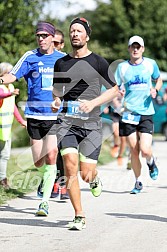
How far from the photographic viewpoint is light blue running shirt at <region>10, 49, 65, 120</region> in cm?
930

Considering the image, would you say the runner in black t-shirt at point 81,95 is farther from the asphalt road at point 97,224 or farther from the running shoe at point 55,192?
the running shoe at point 55,192

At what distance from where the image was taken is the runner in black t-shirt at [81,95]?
7.95 m

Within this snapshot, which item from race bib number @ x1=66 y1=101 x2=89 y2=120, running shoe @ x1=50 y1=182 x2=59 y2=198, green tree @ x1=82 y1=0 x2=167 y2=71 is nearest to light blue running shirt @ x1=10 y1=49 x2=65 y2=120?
race bib number @ x1=66 y1=101 x2=89 y2=120

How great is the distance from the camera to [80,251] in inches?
262

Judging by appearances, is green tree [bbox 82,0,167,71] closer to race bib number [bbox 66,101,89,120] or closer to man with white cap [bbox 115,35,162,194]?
man with white cap [bbox 115,35,162,194]

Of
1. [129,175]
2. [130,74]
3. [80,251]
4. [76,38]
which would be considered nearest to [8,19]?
[129,175]

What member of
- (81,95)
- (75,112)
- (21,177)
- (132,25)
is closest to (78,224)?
(75,112)

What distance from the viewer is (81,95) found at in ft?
26.5

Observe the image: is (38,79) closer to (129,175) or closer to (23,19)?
(129,175)

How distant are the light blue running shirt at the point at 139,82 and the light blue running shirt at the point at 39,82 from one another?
1.97 metres

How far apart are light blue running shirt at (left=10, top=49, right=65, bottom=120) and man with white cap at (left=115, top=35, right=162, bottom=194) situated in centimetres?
196

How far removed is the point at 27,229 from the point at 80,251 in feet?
4.46

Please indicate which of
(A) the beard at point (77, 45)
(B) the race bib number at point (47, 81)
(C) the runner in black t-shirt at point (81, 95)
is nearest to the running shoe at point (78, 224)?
(C) the runner in black t-shirt at point (81, 95)

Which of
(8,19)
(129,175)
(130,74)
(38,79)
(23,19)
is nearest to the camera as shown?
(38,79)
